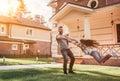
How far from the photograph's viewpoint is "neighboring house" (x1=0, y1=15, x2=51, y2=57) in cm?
3899

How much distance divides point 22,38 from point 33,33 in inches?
126

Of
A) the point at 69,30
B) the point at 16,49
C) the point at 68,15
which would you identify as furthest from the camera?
the point at 16,49

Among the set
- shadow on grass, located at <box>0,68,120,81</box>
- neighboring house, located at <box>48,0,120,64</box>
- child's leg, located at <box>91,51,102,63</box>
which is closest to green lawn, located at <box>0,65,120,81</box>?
shadow on grass, located at <box>0,68,120,81</box>

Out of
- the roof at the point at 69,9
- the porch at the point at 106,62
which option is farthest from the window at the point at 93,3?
the porch at the point at 106,62

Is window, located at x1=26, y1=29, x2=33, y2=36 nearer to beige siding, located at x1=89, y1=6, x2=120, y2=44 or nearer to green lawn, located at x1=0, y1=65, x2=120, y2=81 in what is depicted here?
beige siding, located at x1=89, y1=6, x2=120, y2=44

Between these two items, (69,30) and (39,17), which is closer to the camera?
(69,30)

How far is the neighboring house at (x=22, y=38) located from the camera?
39.0 metres

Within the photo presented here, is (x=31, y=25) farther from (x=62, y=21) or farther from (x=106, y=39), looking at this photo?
(x=106, y=39)

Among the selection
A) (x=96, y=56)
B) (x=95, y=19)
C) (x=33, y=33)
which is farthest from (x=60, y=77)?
(x=33, y=33)

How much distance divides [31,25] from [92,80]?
37.6m

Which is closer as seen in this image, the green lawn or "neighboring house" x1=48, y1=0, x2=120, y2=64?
the green lawn

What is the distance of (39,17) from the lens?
54719 millimetres

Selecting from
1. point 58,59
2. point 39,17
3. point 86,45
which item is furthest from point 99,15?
point 39,17

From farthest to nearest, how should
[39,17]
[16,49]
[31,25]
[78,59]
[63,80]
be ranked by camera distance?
[39,17] → [31,25] → [16,49] → [78,59] → [63,80]
